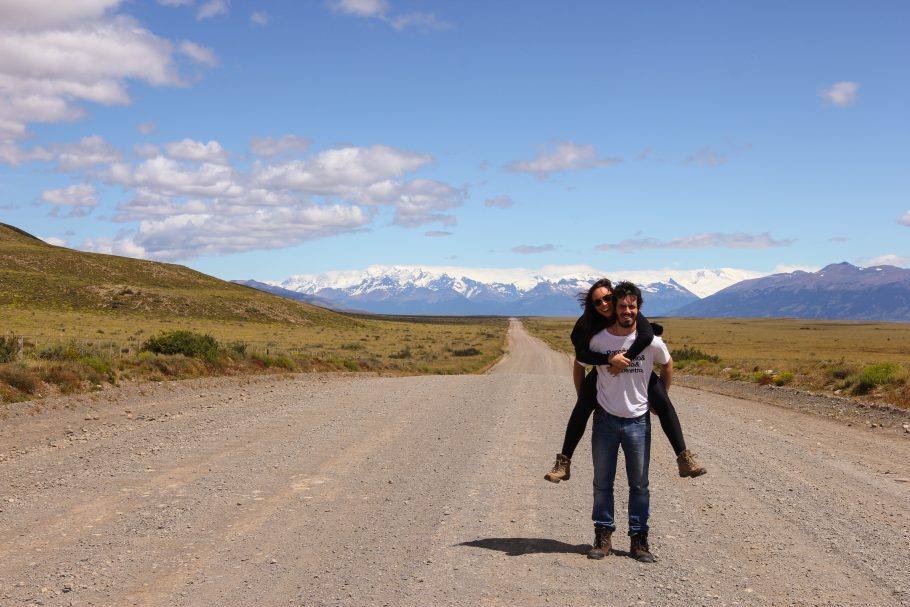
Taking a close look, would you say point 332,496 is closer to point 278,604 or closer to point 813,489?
point 278,604

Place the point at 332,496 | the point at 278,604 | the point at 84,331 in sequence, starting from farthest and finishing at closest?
the point at 84,331 → the point at 332,496 → the point at 278,604

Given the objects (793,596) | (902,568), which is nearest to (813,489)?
(902,568)

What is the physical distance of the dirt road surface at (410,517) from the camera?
564 centimetres

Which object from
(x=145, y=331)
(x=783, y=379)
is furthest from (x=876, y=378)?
(x=145, y=331)

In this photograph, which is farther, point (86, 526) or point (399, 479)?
point (399, 479)

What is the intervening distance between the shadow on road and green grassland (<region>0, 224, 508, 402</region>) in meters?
13.7

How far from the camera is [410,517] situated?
25.2ft

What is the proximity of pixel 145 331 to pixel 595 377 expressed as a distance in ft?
179

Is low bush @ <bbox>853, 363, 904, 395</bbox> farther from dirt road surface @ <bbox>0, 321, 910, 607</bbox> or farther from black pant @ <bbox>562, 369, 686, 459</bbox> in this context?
black pant @ <bbox>562, 369, 686, 459</bbox>

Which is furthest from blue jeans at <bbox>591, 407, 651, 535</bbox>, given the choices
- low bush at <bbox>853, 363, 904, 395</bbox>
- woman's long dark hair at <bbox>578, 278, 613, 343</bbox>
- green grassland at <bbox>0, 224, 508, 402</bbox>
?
low bush at <bbox>853, 363, 904, 395</bbox>

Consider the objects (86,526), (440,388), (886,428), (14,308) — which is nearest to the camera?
(86,526)

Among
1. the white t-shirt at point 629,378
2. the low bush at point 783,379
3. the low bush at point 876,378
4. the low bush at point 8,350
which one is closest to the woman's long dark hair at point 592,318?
the white t-shirt at point 629,378

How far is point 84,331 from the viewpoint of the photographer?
5112 cm

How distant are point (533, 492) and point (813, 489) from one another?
11.8 feet
